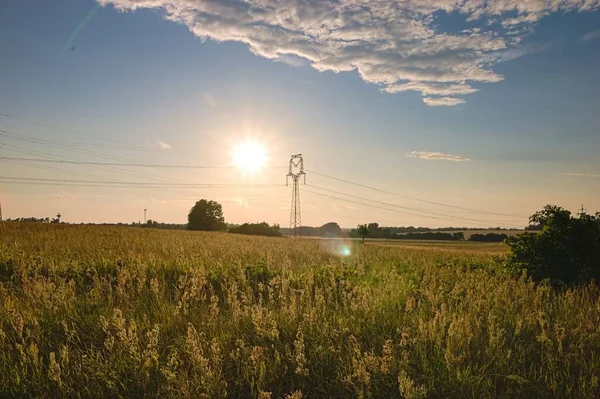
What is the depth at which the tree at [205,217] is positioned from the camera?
3273 inches

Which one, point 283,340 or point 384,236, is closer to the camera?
point 283,340

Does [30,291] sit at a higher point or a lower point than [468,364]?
higher

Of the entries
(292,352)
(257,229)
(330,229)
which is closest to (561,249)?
(292,352)

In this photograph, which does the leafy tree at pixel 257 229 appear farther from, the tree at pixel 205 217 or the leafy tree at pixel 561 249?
the leafy tree at pixel 561 249

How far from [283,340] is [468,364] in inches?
88.2

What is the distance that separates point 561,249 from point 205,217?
257 ft

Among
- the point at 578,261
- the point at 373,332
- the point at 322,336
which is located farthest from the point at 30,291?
the point at 578,261

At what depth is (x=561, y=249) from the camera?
9875mm

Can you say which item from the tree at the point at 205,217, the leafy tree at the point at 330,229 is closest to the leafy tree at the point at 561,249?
the tree at the point at 205,217

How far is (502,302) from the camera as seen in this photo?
7.01m

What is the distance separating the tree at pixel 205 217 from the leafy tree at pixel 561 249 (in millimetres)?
76653

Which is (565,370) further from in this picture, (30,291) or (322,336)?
(30,291)

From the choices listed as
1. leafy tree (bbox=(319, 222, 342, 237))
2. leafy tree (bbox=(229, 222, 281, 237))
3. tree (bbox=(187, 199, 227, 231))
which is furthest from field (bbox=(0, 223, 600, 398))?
leafy tree (bbox=(319, 222, 342, 237))

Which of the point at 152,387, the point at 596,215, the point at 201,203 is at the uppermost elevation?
the point at 201,203
